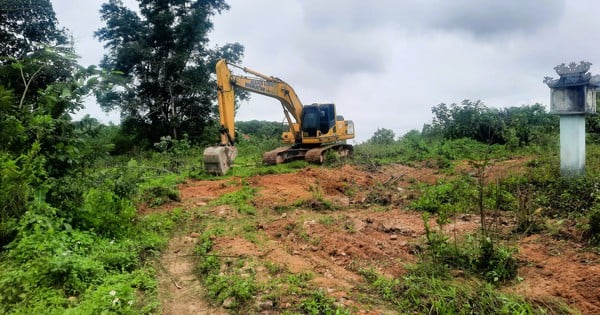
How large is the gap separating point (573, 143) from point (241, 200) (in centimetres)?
651

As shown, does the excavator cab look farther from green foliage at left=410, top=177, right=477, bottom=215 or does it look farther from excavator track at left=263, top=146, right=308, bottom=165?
green foliage at left=410, top=177, right=477, bottom=215

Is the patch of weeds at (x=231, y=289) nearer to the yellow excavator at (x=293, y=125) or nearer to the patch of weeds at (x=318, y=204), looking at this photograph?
the patch of weeds at (x=318, y=204)

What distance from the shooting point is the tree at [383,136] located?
22.6m

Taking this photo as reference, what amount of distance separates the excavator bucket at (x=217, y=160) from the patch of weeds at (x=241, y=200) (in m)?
2.07

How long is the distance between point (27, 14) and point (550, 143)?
23.3m

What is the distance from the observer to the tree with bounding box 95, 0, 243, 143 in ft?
68.2

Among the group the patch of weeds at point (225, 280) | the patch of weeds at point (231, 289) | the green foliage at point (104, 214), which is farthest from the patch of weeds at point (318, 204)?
the patch of weeds at point (231, 289)

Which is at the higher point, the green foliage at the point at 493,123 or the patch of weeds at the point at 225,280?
the green foliage at the point at 493,123

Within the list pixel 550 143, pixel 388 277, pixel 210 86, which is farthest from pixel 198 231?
pixel 210 86

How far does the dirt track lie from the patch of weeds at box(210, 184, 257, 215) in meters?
0.16

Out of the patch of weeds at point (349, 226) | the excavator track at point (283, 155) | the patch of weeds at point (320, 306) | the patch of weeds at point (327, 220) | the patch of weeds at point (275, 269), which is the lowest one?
the patch of weeds at point (320, 306)

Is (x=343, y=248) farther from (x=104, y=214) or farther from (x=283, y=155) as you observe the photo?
(x=283, y=155)

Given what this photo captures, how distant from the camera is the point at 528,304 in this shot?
3.59 m

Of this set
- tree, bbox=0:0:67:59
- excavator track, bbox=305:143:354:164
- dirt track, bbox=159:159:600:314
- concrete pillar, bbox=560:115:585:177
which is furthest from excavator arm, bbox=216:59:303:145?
tree, bbox=0:0:67:59
